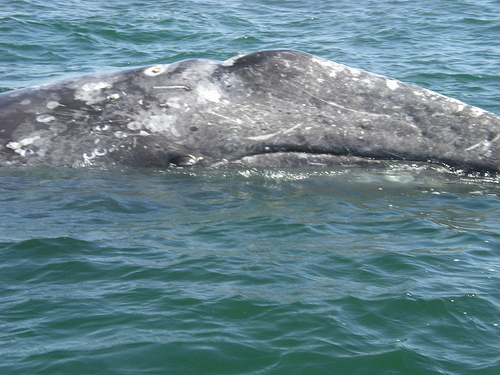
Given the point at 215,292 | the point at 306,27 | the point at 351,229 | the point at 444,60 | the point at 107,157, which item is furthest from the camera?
the point at 306,27

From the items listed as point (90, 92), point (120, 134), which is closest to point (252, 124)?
point (120, 134)

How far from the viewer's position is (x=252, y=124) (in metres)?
8.69

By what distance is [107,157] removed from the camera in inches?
344

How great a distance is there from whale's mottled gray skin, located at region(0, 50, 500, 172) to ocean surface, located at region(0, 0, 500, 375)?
21 centimetres

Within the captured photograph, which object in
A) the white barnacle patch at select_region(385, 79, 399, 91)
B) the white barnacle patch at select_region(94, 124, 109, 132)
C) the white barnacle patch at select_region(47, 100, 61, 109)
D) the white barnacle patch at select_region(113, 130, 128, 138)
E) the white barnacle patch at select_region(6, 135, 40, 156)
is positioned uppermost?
the white barnacle patch at select_region(385, 79, 399, 91)

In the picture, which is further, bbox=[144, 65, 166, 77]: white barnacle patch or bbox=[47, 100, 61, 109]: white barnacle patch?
bbox=[144, 65, 166, 77]: white barnacle patch

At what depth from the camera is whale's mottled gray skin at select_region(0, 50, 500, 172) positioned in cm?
865

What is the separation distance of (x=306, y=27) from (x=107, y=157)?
1474 cm

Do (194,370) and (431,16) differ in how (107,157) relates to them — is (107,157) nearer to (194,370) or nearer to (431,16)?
(194,370)

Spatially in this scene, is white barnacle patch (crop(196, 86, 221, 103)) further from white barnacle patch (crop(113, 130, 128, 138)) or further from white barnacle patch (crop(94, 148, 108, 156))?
white barnacle patch (crop(94, 148, 108, 156))

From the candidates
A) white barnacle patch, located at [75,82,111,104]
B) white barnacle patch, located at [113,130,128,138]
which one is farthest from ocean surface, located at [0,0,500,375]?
white barnacle patch, located at [75,82,111,104]

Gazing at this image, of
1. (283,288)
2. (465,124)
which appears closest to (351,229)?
(283,288)

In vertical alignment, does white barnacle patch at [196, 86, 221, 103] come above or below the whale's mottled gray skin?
above

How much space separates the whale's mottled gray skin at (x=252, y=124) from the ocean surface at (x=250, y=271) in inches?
8.2
